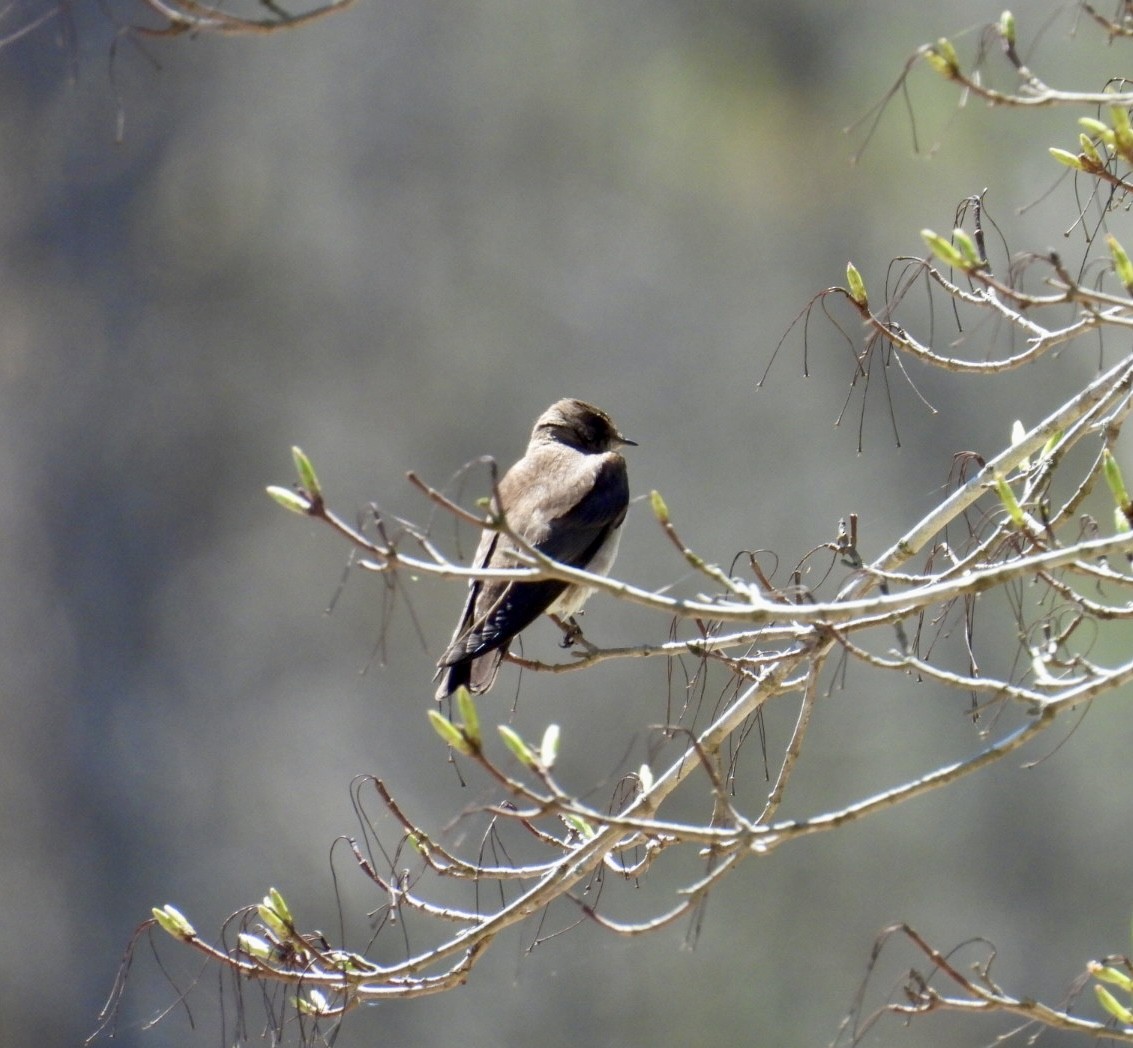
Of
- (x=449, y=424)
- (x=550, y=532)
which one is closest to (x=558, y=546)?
(x=550, y=532)

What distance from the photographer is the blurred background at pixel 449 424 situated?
10664 millimetres

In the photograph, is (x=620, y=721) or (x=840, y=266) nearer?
(x=620, y=721)

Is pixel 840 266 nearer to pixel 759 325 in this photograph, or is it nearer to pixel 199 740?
pixel 759 325

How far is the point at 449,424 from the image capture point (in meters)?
11.0

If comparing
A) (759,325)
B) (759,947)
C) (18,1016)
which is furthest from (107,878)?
(759,325)

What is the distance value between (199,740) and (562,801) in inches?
354

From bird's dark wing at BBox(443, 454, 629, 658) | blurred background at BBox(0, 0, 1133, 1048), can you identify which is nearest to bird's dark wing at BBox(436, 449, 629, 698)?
bird's dark wing at BBox(443, 454, 629, 658)

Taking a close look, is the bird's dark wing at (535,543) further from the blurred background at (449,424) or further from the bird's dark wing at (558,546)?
the blurred background at (449,424)

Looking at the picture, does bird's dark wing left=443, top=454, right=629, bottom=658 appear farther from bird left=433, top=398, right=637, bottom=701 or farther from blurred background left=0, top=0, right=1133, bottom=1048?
blurred background left=0, top=0, right=1133, bottom=1048

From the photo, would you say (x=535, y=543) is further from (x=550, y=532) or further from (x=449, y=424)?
(x=449, y=424)

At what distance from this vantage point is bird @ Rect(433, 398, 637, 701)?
15.8ft

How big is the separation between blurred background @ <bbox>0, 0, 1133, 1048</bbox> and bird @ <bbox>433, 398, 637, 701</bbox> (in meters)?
4.08

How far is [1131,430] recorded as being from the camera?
10797 mm

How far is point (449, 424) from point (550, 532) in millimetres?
5584
